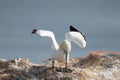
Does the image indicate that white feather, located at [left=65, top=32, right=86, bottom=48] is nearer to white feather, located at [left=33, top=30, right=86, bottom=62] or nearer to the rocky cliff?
white feather, located at [left=33, top=30, right=86, bottom=62]

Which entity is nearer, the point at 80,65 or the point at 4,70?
the point at 4,70

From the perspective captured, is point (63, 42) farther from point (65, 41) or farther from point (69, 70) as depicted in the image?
point (69, 70)

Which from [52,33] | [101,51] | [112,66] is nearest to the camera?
[52,33]

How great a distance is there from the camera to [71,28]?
66.1 meters

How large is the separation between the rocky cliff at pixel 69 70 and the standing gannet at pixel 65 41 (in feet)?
4.36

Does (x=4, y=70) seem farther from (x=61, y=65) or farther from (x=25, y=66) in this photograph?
(x=61, y=65)

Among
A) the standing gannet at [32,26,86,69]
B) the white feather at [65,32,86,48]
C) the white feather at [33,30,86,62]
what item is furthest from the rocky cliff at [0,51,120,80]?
the white feather at [65,32,86,48]

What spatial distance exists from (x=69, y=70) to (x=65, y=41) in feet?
10.1

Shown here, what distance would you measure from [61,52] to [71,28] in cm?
252

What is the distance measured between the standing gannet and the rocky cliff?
1.33 metres

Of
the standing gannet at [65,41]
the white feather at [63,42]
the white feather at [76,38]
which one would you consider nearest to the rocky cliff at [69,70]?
the standing gannet at [65,41]

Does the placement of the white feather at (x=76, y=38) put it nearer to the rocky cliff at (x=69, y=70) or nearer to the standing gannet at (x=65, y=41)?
the standing gannet at (x=65, y=41)

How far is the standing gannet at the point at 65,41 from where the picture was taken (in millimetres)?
64188

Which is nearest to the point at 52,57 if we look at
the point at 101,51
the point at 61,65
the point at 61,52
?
the point at 61,52
